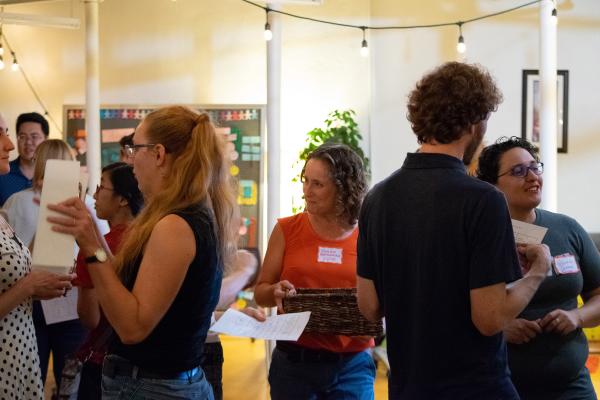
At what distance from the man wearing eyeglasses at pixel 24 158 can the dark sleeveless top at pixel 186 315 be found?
9.65 ft

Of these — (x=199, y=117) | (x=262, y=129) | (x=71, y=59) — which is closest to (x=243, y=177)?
(x=262, y=129)

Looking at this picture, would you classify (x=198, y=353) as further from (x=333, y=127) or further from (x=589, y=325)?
(x=333, y=127)

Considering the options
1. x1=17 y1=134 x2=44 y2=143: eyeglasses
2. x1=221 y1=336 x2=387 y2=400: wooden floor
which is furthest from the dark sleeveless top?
x1=221 y1=336 x2=387 y2=400: wooden floor

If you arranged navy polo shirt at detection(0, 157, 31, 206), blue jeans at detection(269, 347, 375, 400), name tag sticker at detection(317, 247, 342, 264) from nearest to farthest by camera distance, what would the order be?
blue jeans at detection(269, 347, 375, 400) < name tag sticker at detection(317, 247, 342, 264) < navy polo shirt at detection(0, 157, 31, 206)

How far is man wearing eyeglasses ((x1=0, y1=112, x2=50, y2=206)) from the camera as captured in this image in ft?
14.6

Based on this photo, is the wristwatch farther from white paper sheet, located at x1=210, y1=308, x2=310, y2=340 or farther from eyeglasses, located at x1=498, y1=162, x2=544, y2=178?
eyeglasses, located at x1=498, y1=162, x2=544, y2=178

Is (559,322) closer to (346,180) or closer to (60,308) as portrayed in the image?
(346,180)

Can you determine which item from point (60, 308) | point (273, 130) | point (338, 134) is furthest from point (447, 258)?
point (338, 134)

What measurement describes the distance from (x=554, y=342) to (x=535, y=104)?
5.45 metres

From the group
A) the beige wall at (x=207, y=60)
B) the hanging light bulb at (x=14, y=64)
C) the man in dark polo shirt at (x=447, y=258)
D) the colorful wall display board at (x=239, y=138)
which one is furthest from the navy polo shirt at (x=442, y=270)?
the hanging light bulb at (x=14, y=64)

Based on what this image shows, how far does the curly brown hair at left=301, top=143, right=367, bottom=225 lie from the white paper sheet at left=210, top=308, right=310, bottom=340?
Result: 51 cm

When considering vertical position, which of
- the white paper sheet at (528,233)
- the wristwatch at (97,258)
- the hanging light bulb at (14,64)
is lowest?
the wristwatch at (97,258)

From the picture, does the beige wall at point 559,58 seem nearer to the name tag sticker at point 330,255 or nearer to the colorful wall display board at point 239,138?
the colorful wall display board at point 239,138

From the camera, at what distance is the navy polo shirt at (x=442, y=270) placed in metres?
1.68
